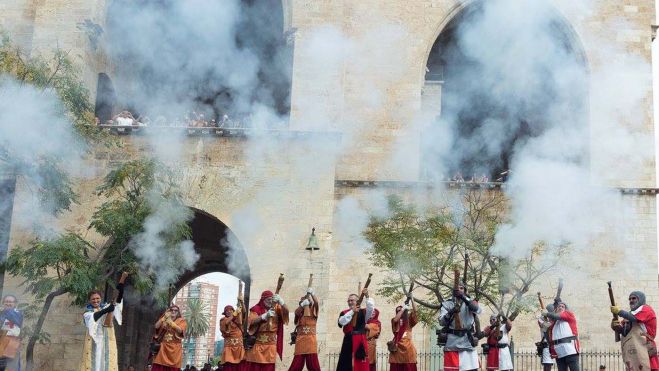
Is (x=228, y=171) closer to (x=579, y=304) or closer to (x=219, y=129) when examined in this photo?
(x=219, y=129)

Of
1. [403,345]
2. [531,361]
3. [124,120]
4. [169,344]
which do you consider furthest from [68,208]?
[531,361]

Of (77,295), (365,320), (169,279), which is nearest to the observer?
(365,320)

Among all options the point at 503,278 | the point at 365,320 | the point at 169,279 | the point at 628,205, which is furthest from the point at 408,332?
the point at 628,205

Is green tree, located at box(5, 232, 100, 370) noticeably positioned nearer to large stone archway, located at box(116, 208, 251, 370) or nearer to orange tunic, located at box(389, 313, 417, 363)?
large stone archway, located at box(116, 208, 251, 370)

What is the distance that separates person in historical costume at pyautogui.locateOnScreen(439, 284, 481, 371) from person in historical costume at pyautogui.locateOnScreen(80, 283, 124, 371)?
16.5 feet

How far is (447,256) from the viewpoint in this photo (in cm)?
1941

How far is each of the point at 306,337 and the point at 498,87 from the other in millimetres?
12307

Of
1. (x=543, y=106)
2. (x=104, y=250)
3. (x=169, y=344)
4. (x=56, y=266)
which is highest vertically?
(x=543, y=106)

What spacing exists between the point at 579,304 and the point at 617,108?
18.2 feet

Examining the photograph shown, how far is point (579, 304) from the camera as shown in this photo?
2231 centimetres

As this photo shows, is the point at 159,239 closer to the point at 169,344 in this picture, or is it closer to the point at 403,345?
the point at 169,344

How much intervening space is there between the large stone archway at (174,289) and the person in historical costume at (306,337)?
8.20 m

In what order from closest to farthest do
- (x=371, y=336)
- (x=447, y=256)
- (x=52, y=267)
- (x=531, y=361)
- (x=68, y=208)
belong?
1. (x=371, y=336)
2. (x=52, y=267)
3. (x=68, y=208)
4. (x=447, y=256)
5. (x=531, y=361)

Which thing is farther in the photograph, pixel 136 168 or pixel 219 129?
pixel 219 129
